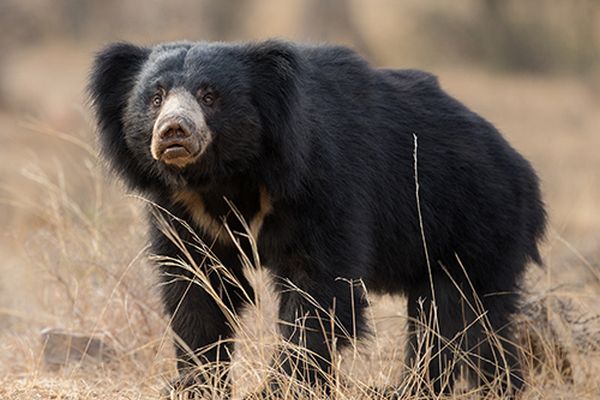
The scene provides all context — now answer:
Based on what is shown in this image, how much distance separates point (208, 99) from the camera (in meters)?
4.40

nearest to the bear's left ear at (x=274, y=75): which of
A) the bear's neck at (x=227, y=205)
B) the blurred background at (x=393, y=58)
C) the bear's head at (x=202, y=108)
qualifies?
the bear's head at (x=202, y=108)

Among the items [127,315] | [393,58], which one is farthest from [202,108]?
[393,58]

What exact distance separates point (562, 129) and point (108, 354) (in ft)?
41.3

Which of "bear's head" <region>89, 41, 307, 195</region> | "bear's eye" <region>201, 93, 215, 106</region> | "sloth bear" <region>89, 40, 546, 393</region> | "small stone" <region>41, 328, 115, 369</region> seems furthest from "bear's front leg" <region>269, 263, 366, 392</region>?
"small stone" <region>41, 328, 115, 369</region>

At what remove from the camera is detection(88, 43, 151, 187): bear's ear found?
15.3 feet

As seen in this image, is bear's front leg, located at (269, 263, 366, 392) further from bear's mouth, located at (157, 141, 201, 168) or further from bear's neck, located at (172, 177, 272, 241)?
bear's mouth, located at (157, 141, 201, 168)

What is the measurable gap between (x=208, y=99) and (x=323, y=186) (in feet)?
2.01

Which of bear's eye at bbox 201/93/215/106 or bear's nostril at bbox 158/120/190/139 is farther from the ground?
bear's eye at bbox 201/93/215/106

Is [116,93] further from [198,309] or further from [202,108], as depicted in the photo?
[198,309]

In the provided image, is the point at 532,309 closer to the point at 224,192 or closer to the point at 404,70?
the point at 404,70

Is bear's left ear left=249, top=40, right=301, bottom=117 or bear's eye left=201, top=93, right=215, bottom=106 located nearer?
bear's eye left=201, top=93, right=215, bottom=106

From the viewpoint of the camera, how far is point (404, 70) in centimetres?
552

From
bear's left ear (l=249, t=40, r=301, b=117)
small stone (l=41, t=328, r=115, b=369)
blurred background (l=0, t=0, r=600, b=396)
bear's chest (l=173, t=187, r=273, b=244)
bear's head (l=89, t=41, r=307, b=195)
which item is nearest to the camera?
bear's head (l=89, t=41, r=307, b=195)

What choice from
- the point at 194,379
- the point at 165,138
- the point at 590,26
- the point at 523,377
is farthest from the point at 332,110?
the point at 590,26
